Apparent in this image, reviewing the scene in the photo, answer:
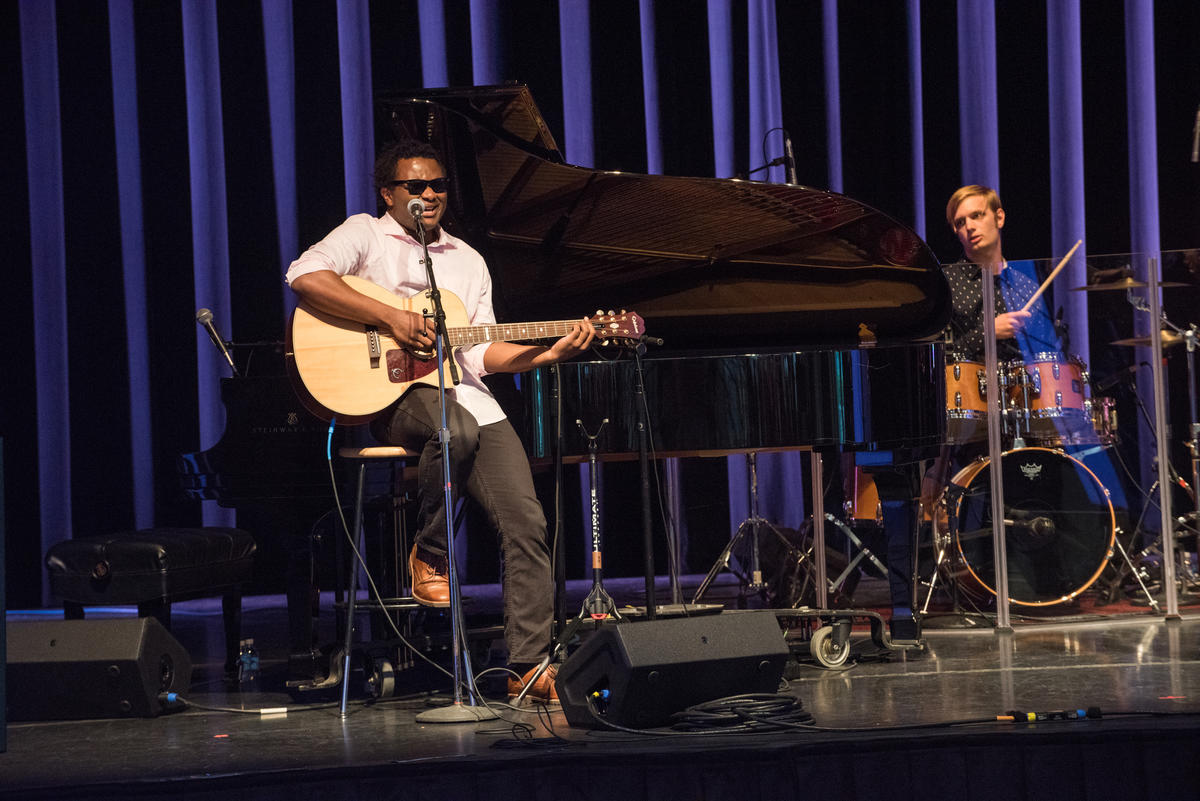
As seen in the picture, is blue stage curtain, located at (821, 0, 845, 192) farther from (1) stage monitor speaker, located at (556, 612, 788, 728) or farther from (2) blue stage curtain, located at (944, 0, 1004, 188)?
(1) stage monitor speaker, located at (556, 612, 788, 728)

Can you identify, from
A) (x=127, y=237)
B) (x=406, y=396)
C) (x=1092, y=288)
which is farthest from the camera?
(x=127, y=237)

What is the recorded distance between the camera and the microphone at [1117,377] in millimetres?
5176

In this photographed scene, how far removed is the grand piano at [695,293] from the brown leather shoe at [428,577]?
1.98ft

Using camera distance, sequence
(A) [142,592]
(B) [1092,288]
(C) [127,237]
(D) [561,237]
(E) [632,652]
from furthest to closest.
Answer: (C) [127,237]
(B) [1092,288]
(D) [561,237]
(A) [142,592]
(E) [632,652]

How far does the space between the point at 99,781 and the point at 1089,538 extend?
3.93 m

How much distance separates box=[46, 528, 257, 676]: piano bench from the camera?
4.18 metres

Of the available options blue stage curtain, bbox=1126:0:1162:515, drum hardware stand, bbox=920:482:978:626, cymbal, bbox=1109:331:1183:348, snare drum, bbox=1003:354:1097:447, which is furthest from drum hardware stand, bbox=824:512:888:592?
blue stage curtain, bbox=1126:0:1162:515

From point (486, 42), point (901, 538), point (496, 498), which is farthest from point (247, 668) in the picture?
point (486, 42)

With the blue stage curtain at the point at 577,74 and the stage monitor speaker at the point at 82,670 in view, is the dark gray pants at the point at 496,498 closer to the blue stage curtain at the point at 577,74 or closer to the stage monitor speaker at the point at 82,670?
the stage monitor speaker at the point at 82,670

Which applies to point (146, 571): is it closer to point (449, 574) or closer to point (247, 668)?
point (247, 668)

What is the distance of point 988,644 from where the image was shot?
458 centimetres

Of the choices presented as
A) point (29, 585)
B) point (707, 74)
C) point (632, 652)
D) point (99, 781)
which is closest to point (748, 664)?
point (632, 652)

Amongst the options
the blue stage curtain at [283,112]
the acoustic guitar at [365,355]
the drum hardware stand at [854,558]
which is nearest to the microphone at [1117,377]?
the drum hardware stand at [854,558]

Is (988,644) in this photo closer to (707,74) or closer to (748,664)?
(748,664)
